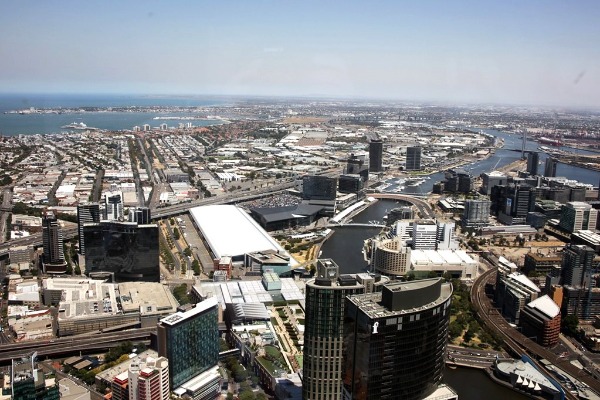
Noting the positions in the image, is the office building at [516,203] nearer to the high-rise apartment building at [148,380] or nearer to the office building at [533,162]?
the office building at [533,162]

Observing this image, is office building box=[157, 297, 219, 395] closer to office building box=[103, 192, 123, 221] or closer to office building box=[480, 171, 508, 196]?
office building box=[103, 192, 123, 221]

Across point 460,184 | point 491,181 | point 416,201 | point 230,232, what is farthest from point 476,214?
point 230,232

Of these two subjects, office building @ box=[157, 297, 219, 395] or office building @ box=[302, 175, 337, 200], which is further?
office building @ box=[302, 175, 337, 200]

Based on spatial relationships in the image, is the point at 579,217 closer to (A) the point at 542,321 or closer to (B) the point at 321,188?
(B) the point at 321,188

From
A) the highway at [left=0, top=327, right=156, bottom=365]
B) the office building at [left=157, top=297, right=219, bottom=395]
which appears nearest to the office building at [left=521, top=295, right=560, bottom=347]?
the office building at [left=157, top=297, right=219, bottom=395]

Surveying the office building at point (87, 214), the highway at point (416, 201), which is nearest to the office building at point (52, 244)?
the office building at point (87, 214)

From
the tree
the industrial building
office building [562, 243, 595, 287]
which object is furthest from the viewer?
the industrial building
